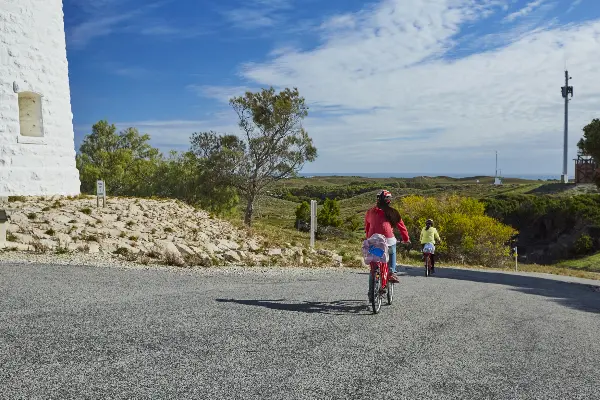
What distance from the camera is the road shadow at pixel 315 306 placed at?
8148 mm

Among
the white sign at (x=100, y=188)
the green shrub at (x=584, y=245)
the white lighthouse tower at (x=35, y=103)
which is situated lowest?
the green shrub at (x=584, y=245)

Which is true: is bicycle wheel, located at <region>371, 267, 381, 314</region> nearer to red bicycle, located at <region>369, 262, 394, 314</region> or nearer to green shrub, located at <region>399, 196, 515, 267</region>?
red bicycle, located at <region>369, 262, 394, 314</region>

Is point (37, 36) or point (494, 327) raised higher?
point (37, 36)

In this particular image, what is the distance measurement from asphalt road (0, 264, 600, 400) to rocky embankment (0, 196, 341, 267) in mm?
3326

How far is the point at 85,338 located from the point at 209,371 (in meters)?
1.83

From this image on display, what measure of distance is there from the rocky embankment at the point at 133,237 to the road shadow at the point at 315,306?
209 inches

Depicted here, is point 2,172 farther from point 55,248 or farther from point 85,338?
point 85,338

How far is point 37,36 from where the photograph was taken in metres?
17.0

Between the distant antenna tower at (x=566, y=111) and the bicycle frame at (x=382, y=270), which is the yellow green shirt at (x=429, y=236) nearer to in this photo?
the bicycle frame at (x=382, y=270)

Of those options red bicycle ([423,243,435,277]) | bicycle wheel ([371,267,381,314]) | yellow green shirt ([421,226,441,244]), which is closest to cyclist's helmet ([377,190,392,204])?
bicycle wheel ([371,267,381,314])

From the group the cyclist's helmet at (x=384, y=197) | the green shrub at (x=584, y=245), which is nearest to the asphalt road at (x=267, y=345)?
the cyclist's helmet at (x=384, y=197)

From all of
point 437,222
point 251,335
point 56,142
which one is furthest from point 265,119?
point 251,335

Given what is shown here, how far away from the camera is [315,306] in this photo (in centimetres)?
852

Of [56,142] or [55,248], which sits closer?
[55,248]
